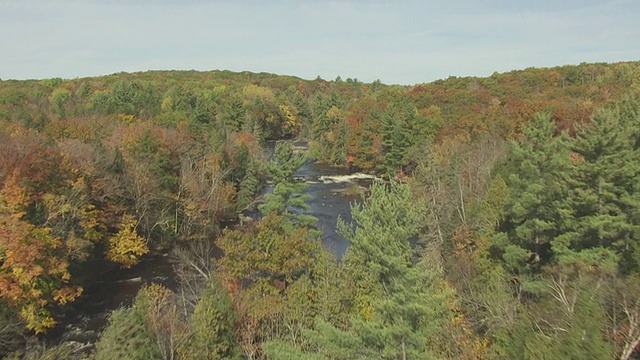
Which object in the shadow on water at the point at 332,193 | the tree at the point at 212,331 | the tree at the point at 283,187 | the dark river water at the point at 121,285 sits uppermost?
the tree at the point at 283,187

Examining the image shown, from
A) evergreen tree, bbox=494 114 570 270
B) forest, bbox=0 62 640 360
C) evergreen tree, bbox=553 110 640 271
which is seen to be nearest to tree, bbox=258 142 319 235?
forest, bbox=0 62 640 360

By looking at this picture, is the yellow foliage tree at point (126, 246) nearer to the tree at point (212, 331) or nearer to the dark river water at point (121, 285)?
the dark river water at point (121, 285)

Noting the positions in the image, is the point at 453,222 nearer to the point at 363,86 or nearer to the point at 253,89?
the point at 253,89

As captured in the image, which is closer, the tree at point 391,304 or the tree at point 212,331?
the tree at point 391,304

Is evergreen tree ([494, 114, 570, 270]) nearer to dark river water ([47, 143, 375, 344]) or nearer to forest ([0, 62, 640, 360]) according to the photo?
forest ([0, 62, 640, 360])

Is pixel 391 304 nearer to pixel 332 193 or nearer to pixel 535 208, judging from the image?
pixel 535 208

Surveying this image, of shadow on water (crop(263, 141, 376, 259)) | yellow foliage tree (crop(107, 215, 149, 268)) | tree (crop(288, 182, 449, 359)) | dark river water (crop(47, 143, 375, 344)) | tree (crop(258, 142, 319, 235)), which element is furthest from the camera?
shadow on water (crop(263, 141, 376, 259))

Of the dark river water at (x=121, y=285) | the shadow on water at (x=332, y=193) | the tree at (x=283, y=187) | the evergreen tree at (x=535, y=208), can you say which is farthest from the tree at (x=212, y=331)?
the evergreen tree at (x=535, y=208)

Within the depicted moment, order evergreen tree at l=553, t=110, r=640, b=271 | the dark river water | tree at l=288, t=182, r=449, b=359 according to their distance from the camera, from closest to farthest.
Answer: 1. tree at l=288, t=182, r=449, b=359
2. evergreen tree at l=553, t=110, r=640, b=271
3. the dark river water

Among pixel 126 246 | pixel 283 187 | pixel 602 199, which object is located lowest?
pixel 126 246

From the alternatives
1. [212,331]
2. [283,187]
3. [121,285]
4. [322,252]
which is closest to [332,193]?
[283,187]
